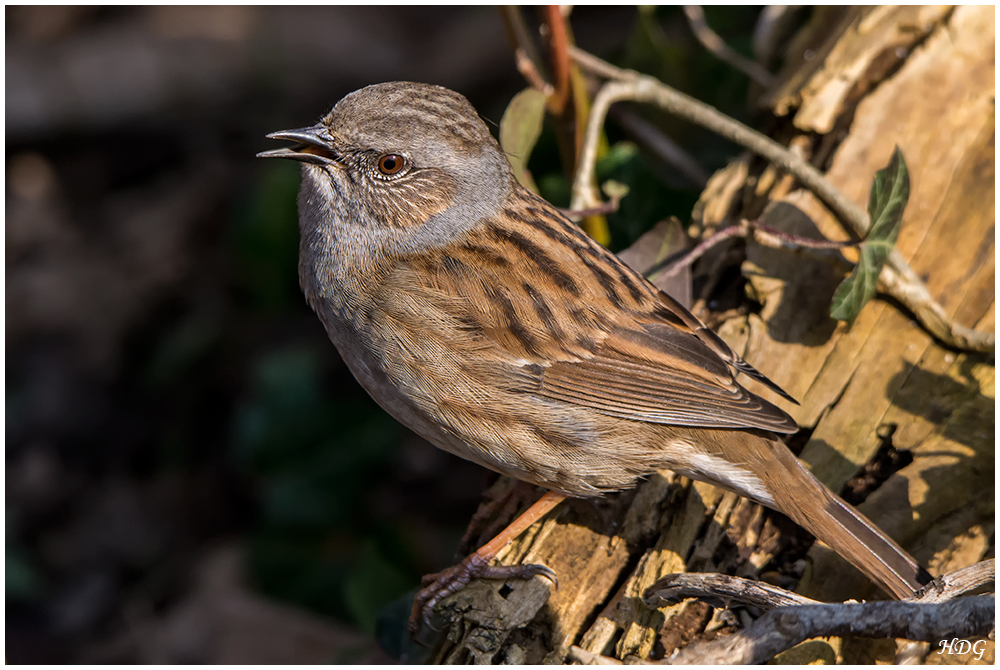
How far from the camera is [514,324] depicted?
3.05 meters

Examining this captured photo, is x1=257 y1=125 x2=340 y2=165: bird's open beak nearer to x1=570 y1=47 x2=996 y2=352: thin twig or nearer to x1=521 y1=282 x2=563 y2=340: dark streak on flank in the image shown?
x1=521 y1=282 x2=563 y2=340: dark streak on flank

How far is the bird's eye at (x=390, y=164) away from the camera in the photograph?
10.6ft

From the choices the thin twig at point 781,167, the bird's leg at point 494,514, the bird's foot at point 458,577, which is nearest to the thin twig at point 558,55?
the thin twig at point 781,167

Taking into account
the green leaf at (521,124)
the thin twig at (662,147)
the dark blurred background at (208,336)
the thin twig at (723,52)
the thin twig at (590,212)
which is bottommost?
the dark blurred background at (208,336)

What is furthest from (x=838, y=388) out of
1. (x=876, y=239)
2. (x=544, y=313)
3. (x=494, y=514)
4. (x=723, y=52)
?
(x=723, y=52)

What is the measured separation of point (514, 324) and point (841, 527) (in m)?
1.28

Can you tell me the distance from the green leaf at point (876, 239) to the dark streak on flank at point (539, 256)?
104 centimetres

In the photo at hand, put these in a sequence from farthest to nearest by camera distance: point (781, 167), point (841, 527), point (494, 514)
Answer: point (781, 167), point (494, 514), point (841, 527)

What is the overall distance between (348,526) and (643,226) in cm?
217

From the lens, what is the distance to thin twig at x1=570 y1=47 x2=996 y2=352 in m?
3.31

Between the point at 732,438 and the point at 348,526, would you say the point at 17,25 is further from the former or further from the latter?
the point at 732,438

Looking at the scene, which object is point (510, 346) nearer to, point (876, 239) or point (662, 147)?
point (876, 239)

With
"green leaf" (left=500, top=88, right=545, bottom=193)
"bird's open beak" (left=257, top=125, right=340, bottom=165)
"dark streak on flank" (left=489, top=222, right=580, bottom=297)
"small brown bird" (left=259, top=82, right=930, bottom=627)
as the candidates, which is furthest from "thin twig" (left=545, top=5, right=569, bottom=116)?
"bird's open beak" (left=257, top=125, right=340, bottom=165)

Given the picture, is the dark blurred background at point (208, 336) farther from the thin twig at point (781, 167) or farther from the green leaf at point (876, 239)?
the green leaf at point (876, 239)
